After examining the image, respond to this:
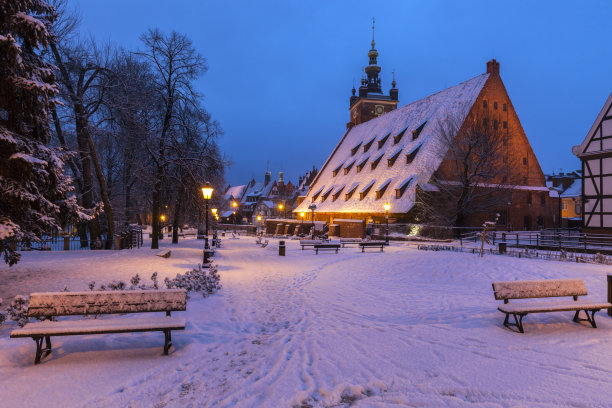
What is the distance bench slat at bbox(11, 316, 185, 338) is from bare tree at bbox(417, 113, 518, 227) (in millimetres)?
27276

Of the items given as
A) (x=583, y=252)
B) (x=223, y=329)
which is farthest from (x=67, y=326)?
(x=583, y=252)

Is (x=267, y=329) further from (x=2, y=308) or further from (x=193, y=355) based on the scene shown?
(x=2, y=308)

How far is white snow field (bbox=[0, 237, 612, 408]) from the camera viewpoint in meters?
4.07

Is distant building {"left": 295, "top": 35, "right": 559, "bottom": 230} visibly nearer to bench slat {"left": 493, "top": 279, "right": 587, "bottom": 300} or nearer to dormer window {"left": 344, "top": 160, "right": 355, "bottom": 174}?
dormer window {"left": 344, "top": 160, "right": 355, "bottom": 174}

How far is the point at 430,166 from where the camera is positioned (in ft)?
105

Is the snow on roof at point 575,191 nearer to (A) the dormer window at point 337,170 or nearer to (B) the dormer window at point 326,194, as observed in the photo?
(A) the dormer window at point 337,170

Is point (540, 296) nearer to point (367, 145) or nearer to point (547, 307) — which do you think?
point (547, 307)

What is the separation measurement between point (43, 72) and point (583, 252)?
2625 cm

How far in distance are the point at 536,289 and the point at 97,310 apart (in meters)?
8.23

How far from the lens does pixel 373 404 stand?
12.6 feet

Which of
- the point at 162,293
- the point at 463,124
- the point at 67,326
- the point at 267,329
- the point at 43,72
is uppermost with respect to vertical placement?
the point at 463,124

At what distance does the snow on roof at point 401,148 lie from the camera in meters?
32.8

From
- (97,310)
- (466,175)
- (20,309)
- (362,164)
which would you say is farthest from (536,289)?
(362,164)

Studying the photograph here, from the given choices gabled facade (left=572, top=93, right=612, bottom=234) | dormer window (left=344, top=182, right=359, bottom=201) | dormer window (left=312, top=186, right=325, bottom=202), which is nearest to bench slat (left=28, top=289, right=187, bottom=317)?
gabled facade (left=572, top=93, right=612, bottom=234)
